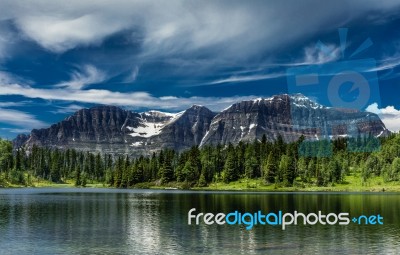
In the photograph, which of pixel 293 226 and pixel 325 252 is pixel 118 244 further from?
pixel 293 226

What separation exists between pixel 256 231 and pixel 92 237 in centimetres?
2685

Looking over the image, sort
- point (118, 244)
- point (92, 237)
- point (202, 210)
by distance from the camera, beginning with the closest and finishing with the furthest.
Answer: point (118, 244)
point (92, 237)
point (202, 210)

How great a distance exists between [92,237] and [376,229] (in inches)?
1907

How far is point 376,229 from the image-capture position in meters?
78.8

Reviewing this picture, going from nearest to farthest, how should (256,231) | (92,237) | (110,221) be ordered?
(92,237) < (256,231) < (110,221)

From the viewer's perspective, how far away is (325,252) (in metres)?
58.0

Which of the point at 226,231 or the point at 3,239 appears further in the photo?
the point at 226,231

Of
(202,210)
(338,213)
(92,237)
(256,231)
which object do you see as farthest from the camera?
(202,210)

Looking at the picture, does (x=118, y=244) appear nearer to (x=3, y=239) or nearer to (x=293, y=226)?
(x=3, y=239)

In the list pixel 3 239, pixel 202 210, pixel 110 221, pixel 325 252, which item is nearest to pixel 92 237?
pixel 3 239

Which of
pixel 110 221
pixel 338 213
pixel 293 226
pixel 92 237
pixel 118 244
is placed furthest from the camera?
pixel 338 213

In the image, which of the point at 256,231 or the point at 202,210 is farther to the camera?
the point at 202,210

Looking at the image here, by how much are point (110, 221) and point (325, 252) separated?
1835 inches

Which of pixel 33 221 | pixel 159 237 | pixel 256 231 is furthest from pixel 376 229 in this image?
pixel 33 221
